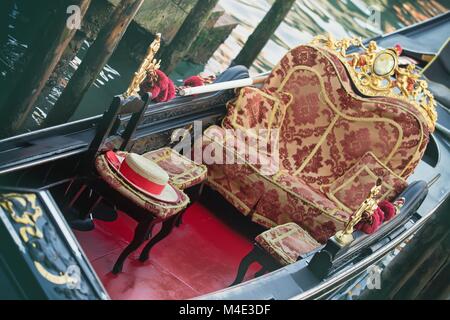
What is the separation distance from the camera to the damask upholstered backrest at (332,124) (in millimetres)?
3572

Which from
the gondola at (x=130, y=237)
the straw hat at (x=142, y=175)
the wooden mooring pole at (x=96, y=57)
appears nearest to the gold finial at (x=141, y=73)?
the gondola at (x=130, y=237)

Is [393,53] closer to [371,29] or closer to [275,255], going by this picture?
[275,255]

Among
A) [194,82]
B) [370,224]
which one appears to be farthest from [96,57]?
[370,224]

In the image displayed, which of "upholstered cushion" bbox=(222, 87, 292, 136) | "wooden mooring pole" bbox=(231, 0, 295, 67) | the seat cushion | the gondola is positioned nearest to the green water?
"wooden mooring pole" bbox=(231, 0, 295, 67)

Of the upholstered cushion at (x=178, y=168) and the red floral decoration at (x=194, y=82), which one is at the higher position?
the red floral decoration at (x=194, y=82)

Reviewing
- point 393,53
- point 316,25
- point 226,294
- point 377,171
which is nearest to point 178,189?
point 226,294

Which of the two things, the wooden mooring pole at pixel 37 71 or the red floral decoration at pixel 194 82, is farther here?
the wooden mooring pole at pixel 37 71

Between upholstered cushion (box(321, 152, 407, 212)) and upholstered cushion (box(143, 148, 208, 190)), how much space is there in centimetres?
90

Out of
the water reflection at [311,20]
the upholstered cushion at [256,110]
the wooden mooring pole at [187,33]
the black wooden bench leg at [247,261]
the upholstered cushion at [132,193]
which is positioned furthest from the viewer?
the water reflection at [311,20]

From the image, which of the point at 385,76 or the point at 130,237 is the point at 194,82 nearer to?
the point at 130,237

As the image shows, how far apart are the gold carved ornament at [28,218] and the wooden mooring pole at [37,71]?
214 cm

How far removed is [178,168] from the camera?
3074 millimetres

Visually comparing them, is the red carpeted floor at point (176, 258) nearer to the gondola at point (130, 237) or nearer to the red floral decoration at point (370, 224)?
the gondola at point (130, 237)

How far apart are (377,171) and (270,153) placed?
0.65 m
